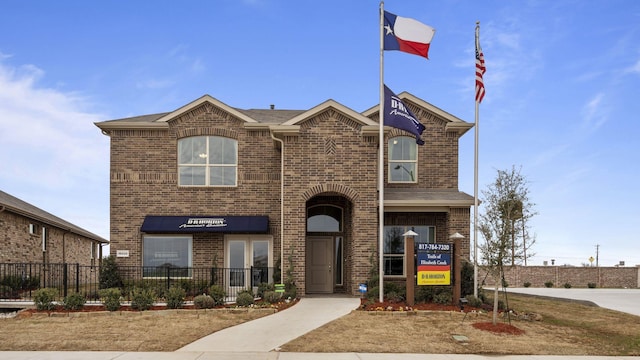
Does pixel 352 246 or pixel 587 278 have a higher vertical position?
pixel 352 246

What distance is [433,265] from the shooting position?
1791 cm

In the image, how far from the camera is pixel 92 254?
37562 mm

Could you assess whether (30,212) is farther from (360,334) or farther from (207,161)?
(360,334)

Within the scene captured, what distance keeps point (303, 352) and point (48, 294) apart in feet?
29.4

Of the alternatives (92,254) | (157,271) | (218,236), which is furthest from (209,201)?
(92,254)

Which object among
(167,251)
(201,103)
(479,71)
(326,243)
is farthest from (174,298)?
(479,71)

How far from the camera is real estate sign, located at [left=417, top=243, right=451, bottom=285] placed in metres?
17.9

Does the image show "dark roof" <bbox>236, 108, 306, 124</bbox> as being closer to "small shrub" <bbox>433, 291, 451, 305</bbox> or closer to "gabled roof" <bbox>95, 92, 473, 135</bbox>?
"gabled roof" <bbox>95, 92, 473, 135</bbox>

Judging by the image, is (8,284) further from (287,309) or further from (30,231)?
(287,309)

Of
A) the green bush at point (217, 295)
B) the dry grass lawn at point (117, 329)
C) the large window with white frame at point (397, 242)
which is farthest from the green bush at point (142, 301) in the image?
the large window with white frame at point (397, 242)

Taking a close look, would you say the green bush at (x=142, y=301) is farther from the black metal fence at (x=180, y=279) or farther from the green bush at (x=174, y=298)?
the black metal fence at (x=180, y=279)

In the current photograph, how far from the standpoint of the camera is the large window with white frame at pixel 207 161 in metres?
21.4

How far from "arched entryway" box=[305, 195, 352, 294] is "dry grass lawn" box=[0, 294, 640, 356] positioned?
227 inches

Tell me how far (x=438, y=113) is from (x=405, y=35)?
17.6 ft
